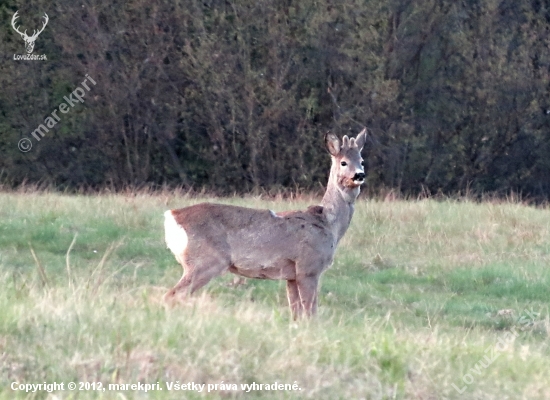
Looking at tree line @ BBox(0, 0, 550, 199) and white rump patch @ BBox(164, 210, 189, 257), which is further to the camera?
tree line @ BBox(0, 0, 550, 199)

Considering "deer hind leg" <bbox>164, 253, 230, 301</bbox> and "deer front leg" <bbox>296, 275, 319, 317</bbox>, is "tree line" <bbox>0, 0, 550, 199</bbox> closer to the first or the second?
"deer front leg" <bbox>296, 275, 319, 317</bbox>

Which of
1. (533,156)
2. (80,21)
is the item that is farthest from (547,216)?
(80,21)

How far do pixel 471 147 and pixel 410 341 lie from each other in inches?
755

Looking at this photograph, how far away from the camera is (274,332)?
5.90 metres

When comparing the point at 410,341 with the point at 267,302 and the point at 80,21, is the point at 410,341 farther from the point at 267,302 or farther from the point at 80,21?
the point at 80,21

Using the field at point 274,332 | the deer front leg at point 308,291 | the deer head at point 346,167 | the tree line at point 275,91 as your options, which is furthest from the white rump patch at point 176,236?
the tree line at point 275,91

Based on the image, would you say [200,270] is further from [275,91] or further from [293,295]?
[275,91]

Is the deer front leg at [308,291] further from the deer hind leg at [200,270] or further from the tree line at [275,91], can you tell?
the tree line at [275,91]

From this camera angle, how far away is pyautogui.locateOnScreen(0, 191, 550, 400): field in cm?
516

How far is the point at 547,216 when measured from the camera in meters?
14.4

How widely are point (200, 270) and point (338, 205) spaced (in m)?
1.63

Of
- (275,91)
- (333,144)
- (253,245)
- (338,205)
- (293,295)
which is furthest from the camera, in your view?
(275,91)

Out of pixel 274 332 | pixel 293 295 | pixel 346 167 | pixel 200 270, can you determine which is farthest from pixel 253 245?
pixel 274 332

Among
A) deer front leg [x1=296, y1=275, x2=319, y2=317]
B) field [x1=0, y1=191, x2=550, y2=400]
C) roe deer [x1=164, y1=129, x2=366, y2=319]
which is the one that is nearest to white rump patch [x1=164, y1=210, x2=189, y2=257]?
roe deer [x1=164, y1=129, x2=366, y2=319]
